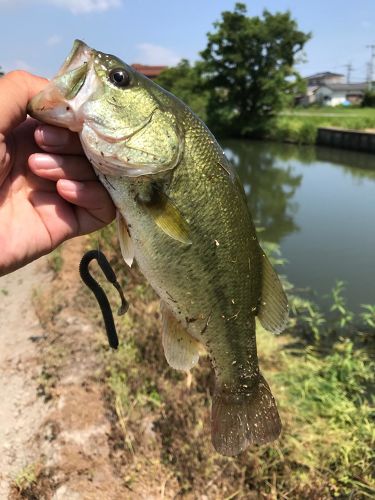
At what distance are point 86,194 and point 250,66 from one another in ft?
175

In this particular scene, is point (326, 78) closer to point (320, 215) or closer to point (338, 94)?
point (338, 94)

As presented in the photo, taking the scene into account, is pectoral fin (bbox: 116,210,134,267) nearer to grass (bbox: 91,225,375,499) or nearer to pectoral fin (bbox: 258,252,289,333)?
pectoral fin (bbox: 258,252,289,333)

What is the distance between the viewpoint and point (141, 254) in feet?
6.47

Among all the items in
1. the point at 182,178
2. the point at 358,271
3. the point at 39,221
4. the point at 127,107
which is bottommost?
the point at 358,271

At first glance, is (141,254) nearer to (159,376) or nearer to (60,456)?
(60,456)

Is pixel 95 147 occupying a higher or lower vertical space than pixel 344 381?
higher

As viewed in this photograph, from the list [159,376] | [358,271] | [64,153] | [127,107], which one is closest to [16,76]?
[64,153]

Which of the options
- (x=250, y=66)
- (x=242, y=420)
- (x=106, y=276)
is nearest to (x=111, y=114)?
(x=106, y=276)

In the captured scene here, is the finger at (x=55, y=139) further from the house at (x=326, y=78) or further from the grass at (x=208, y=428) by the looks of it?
the house at (x=326, y=78)

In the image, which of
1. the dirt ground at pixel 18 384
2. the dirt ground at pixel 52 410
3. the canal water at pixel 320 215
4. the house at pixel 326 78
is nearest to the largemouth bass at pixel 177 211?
the dirt ground at pixel 52 410

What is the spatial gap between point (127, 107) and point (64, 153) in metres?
0.37

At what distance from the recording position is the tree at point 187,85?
52675mm

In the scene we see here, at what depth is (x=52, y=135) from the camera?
203 centimetres

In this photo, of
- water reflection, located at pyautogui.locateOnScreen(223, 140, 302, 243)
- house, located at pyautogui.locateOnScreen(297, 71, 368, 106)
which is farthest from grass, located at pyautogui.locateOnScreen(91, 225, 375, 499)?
house, located at pyautogui.locateOnScreen(297, 71, 368, 106)
